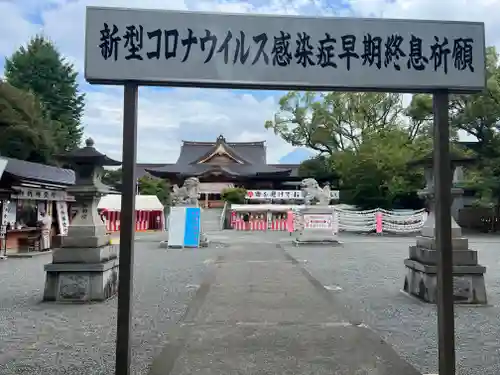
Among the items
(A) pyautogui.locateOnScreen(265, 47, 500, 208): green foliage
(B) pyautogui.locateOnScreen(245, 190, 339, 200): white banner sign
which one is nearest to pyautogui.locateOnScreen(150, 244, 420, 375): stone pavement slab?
(A) pyautogui.locateOnScreen(265, 47, 500, 208): green foliage

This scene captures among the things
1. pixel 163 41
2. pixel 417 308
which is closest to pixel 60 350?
pixel 163 41

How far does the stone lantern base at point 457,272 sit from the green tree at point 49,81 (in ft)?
107

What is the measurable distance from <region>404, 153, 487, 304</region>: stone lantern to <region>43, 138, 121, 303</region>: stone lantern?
17.5 ft

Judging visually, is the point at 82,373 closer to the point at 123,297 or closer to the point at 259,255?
the point at 123,297

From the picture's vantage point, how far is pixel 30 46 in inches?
1490

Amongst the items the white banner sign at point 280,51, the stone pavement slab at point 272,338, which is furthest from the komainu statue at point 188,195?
the white banner sign at point 280,51

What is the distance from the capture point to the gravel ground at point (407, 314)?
4590mm

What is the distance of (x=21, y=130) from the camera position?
26.3 metres

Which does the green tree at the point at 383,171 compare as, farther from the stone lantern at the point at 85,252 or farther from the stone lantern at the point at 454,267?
the stone lantern at the point at 85,252

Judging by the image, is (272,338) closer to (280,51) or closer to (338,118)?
(280,51)

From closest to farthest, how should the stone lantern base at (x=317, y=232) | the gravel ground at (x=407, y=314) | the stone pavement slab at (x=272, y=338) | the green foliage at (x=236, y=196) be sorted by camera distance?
the stone pavement slab at (x=272, y=338) < the gravel ground at (x=407, y=314) < the stone lantern base at (x=317, y=232) < the green foliage at (x=236, y=196)

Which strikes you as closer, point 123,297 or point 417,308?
point 123,297

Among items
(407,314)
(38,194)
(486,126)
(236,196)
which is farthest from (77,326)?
(236,196)

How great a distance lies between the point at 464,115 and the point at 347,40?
24149 millimetres
